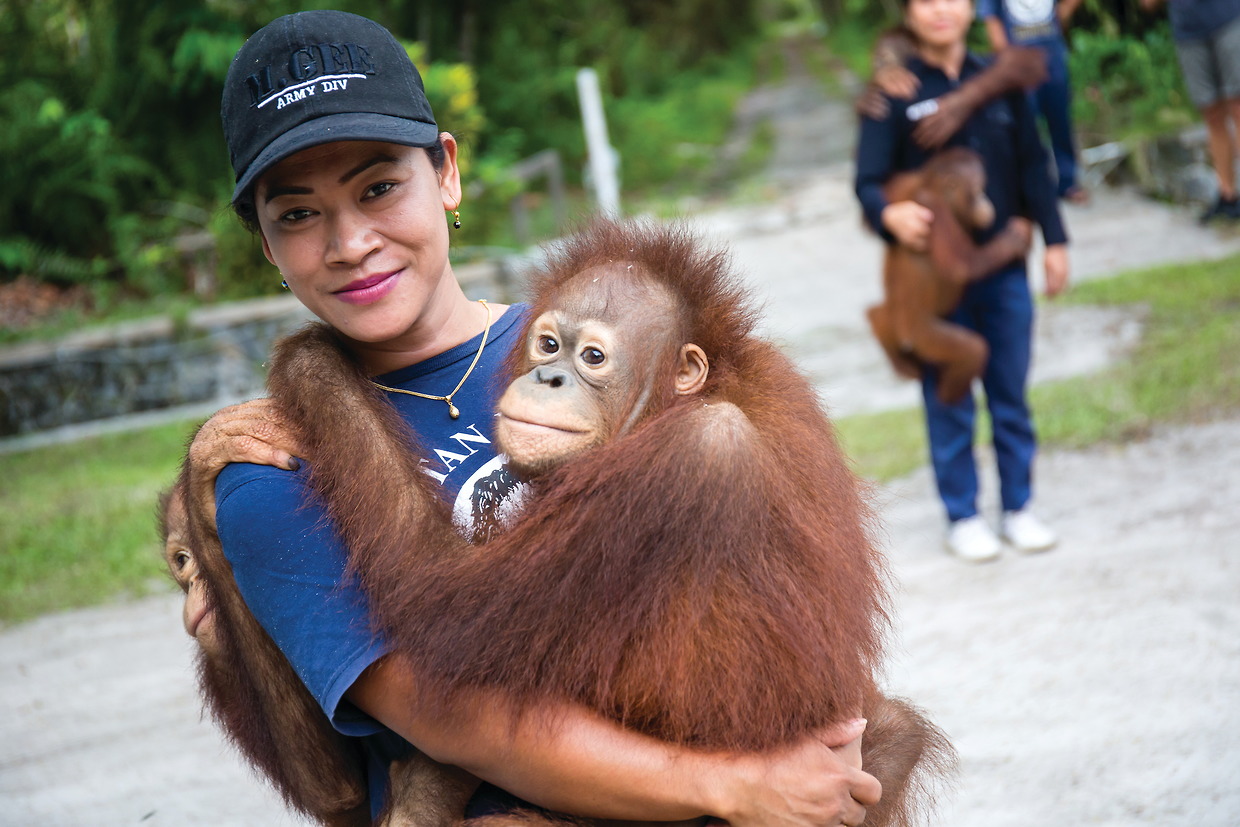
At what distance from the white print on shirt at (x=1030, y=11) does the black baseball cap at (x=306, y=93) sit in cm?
647

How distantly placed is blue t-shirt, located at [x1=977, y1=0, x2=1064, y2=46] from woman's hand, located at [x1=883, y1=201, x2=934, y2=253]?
3361 millimetres

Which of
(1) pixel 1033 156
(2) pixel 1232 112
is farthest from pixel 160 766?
(2) pixel 1232 112

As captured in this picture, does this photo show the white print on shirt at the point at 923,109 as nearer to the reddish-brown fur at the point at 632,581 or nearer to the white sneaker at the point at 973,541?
the white sneaker at the point at 973,541

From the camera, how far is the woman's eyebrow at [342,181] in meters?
1.53

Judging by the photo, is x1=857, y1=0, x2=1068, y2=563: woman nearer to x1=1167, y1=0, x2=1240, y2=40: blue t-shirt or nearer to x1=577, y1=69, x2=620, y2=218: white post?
x1=1167, y1=0, x2=1240, y2=40: blue t-shirt

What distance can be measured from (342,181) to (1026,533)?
3.51m

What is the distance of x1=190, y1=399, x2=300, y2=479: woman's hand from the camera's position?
5.02 feet

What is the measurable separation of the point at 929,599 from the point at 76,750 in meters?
3.07

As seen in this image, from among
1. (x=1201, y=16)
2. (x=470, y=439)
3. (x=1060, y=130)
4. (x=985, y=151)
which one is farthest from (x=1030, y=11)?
(x=470, y=439)

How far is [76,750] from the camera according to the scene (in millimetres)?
3701

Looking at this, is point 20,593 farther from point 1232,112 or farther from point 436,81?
point 1232,112

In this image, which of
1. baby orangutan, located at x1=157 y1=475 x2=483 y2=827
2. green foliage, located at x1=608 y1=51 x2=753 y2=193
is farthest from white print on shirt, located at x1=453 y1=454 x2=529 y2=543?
green foliage, located at x1=608 y1=51 x2=753 y2=193

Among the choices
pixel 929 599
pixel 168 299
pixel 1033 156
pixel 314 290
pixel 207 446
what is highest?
pixel 314 290

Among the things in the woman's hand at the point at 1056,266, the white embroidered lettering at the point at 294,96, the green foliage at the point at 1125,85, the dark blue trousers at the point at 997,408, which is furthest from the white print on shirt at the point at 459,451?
the green foliage at the point at 1125,85
